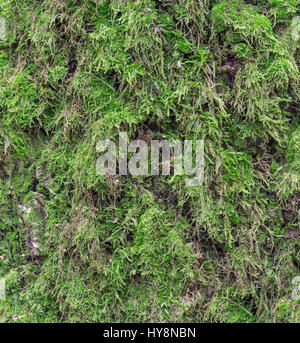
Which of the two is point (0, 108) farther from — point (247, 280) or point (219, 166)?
point (247, 280)

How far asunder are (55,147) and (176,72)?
2.63ft

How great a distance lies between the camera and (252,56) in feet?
5.17

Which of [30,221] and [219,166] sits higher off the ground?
[219,166]

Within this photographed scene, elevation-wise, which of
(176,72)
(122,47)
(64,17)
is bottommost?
(176,72)

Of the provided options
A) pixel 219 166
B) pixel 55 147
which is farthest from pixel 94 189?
pixel 219 166

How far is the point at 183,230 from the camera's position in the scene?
1.59 meters

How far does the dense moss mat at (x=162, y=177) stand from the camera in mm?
1550

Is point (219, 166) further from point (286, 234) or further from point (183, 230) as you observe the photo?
point (286, 234)

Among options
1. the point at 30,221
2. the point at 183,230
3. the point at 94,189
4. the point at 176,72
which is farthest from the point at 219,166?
the point at 30,221

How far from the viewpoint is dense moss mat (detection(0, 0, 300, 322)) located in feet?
5.08

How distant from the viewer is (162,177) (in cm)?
160

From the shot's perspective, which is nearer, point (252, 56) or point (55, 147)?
point (252, 56)
